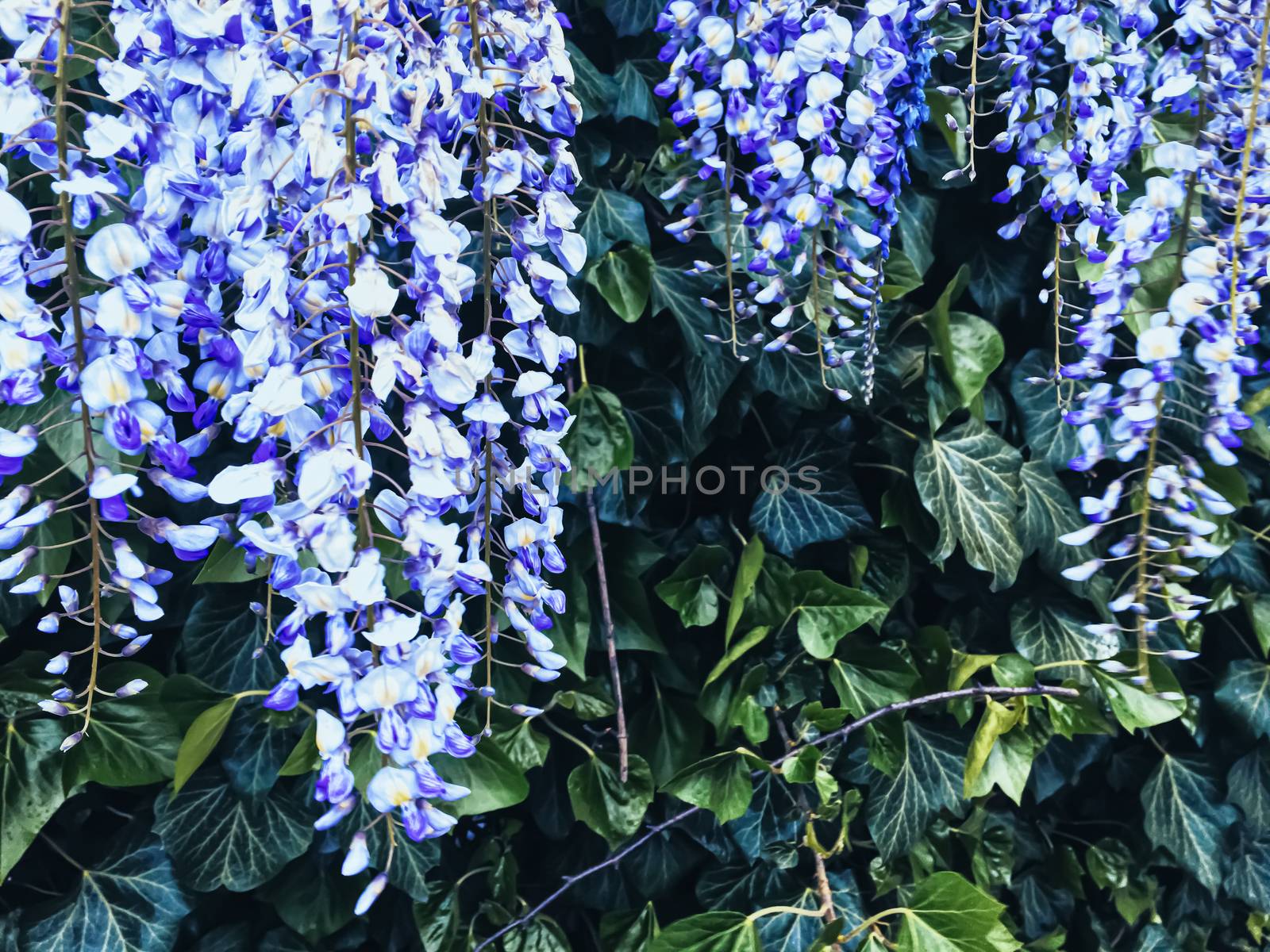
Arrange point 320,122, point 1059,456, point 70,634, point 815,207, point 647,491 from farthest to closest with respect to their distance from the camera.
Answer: point 1059,456 < point 647,491 < point 70,634 < point 815,207 < point 320,122

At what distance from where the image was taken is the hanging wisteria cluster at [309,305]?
2.09 ft

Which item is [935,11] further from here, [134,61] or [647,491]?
[134,61]

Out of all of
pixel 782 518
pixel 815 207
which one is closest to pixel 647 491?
pixel 782 518

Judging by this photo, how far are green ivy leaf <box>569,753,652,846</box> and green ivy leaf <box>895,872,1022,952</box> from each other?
1.12ft

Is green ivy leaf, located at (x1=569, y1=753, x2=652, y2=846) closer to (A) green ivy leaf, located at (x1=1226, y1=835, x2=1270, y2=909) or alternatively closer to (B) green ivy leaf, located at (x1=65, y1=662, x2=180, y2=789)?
(B) green ivy leaf, located at (x1=65, y1=662, x2=180, y2=789)

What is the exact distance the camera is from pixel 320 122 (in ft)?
2.07

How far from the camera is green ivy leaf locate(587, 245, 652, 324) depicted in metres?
1.20

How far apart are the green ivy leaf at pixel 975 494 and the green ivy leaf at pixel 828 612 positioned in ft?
0.49

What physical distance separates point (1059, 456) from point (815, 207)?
25.1 inches

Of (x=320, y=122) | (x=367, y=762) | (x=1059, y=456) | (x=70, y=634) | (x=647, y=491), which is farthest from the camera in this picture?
(x=1059, y=456)

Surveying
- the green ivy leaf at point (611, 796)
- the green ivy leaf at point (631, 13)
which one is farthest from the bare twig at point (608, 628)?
the green ivy leaf at point (631, 13)

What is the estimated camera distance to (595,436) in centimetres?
120

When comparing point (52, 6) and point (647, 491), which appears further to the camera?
point (647, 491)

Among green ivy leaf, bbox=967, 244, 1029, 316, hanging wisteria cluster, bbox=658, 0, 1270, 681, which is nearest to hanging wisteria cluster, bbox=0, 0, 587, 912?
hanging wisteria cluster, bbox=658, 0, 1270, 681
